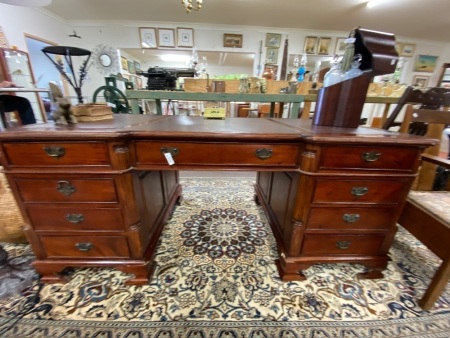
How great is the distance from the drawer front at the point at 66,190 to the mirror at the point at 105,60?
5.67 meters

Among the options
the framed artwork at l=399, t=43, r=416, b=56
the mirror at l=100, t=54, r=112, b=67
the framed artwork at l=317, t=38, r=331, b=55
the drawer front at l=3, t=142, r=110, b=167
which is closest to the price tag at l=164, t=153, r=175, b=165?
the drawer front at l=3, t=142, r=110, b=167

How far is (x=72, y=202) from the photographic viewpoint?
0.86 metres

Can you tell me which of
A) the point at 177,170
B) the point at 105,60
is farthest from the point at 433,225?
the point at 105,60

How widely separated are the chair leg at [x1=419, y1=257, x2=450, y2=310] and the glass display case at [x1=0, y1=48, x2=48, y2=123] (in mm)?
5159

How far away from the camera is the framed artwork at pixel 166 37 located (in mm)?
4806

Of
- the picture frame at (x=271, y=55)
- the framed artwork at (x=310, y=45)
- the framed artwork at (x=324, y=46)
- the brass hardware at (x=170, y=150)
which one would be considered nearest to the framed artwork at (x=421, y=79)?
the framed artwork at (x=324, y=46)

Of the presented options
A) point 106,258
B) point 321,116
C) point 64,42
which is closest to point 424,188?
point 321,116

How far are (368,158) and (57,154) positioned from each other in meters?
1.35

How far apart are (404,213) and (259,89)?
4.95 feet

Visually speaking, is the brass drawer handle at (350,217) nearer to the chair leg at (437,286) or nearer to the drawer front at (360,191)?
the drawer front at (360,191)

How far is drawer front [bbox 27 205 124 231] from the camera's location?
2.87 ft

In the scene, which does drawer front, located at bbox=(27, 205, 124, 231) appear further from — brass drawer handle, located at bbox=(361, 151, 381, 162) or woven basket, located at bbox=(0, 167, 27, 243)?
brass drawer handle, located at bbox=(361, 151, 381, 162)

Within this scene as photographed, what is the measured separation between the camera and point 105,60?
5074mm

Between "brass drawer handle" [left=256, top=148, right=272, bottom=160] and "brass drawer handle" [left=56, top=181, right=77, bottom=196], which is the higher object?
"brass drawer handle" [left=256, top=148, right=272, bottom=160]
